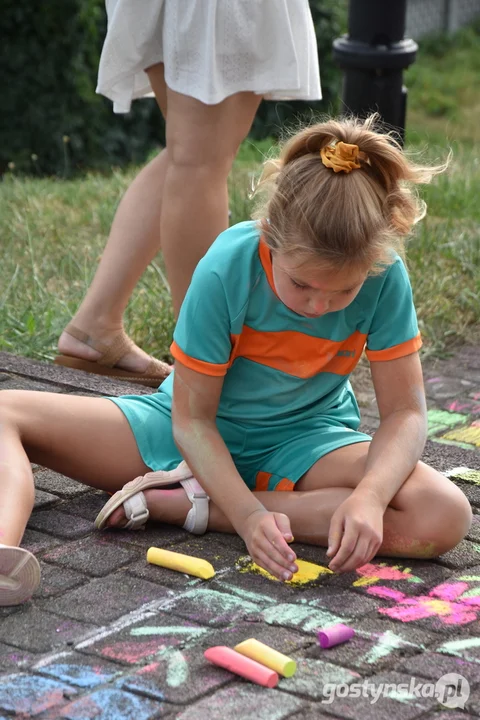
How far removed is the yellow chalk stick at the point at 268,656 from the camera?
199 cm

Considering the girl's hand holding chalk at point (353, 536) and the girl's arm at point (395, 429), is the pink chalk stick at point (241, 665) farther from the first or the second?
the girl's arm at point (395, 429)

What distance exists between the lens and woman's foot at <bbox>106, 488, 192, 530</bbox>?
2.62 m

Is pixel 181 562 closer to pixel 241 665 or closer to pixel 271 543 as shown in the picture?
pixel 271 543

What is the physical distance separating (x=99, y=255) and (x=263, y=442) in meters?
2.43

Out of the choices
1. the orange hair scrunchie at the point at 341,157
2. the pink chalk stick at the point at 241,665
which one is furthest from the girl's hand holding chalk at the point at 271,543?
the orange hair scrunchie at the point at 341,157

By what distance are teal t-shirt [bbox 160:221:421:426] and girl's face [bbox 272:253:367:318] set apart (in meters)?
0.12

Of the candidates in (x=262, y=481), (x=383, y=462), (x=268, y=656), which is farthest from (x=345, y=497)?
(x=268, y=656)

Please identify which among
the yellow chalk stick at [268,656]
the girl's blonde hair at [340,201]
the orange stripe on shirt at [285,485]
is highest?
the girl's blonde hair at [340,201]

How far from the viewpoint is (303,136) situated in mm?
2414

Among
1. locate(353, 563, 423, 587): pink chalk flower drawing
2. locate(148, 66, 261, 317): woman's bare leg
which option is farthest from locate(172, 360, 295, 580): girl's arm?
locate(148, 66, 261, 317): woman's bare leg

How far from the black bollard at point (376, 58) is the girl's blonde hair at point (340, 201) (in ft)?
7.73

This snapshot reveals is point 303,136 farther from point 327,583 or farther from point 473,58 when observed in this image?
point 473,58

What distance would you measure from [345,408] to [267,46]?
3.53ft

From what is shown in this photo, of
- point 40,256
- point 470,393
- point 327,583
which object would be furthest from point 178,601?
point 40,256
